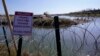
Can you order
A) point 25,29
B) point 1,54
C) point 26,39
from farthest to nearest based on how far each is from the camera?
point 26,39, point 1,54, point 25,29

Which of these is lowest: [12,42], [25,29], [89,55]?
[89,55]

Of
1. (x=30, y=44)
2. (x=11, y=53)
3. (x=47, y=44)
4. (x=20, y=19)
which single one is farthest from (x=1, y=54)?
(x=20, y=19)

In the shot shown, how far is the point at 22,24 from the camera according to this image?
17.6ft

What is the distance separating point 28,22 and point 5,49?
246 centimetres

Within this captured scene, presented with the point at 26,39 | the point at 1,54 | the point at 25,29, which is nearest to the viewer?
the point at 25,29

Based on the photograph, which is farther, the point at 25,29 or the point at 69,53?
the point at 69,53

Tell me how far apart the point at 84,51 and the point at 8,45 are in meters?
2.22

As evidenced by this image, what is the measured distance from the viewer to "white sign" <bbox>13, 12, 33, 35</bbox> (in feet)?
17.5

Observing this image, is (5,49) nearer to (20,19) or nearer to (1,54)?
(1,54)

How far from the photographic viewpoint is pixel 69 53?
718 centimetres

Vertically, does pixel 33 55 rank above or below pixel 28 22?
below

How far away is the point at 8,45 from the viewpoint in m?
7.55

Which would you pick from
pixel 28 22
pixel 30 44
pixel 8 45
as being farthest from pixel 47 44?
pixel 28 22

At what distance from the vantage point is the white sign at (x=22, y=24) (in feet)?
17.5
